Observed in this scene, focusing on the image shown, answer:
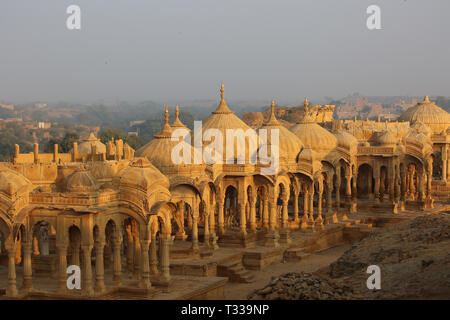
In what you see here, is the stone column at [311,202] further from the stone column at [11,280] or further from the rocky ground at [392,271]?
the stone column at [11,280]

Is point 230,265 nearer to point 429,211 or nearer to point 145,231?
point 145,231

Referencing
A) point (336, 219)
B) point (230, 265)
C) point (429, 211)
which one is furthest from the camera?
point (429, 211)

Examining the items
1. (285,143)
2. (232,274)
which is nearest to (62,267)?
(232,274)

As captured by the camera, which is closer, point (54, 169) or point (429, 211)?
point (54, 169)

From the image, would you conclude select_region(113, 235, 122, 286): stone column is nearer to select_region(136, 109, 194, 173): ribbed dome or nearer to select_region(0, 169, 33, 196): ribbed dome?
select_region(0, 169, 33, 196): ribbed dome

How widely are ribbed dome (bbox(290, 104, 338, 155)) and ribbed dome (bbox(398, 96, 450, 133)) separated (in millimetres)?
16308

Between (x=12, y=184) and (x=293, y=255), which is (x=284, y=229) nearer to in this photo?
(x=293, y=255)

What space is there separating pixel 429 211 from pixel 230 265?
16466mm

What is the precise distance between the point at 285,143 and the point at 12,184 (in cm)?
1573

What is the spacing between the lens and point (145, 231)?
23.3 m

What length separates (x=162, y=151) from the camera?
29156mm
